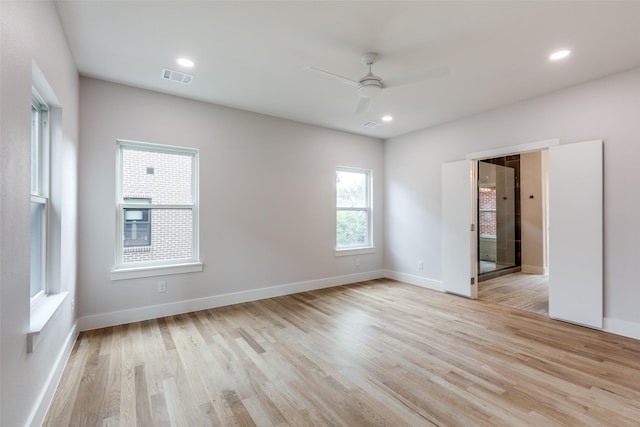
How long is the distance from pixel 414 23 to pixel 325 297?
3.57 m

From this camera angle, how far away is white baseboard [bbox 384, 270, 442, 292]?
482 centimetres

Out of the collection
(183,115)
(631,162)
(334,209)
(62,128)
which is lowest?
(334,209)

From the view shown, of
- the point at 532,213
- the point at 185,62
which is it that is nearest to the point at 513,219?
the point at 532,213

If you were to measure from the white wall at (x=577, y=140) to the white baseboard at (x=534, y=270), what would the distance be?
298 centimetres

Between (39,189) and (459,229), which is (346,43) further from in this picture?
(459,229)

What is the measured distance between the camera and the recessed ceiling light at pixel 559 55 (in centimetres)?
266

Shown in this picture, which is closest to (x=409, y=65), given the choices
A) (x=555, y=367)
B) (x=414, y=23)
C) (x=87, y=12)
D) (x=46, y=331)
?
(x=414, y=23)

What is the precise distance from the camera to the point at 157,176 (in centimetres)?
365

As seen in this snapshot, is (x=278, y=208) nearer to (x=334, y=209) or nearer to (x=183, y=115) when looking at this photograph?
(x=334, y=209)

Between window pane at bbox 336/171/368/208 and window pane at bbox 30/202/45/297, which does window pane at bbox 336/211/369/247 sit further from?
window pane at bbox 30/202/45/297

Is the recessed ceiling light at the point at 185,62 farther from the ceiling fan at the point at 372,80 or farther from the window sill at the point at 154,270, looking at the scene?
the window sill at the point at 154,270

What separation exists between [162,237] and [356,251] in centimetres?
320

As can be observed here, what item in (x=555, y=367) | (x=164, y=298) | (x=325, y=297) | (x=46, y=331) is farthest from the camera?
(x=325, y=297)

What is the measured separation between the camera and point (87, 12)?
7.11 feet
